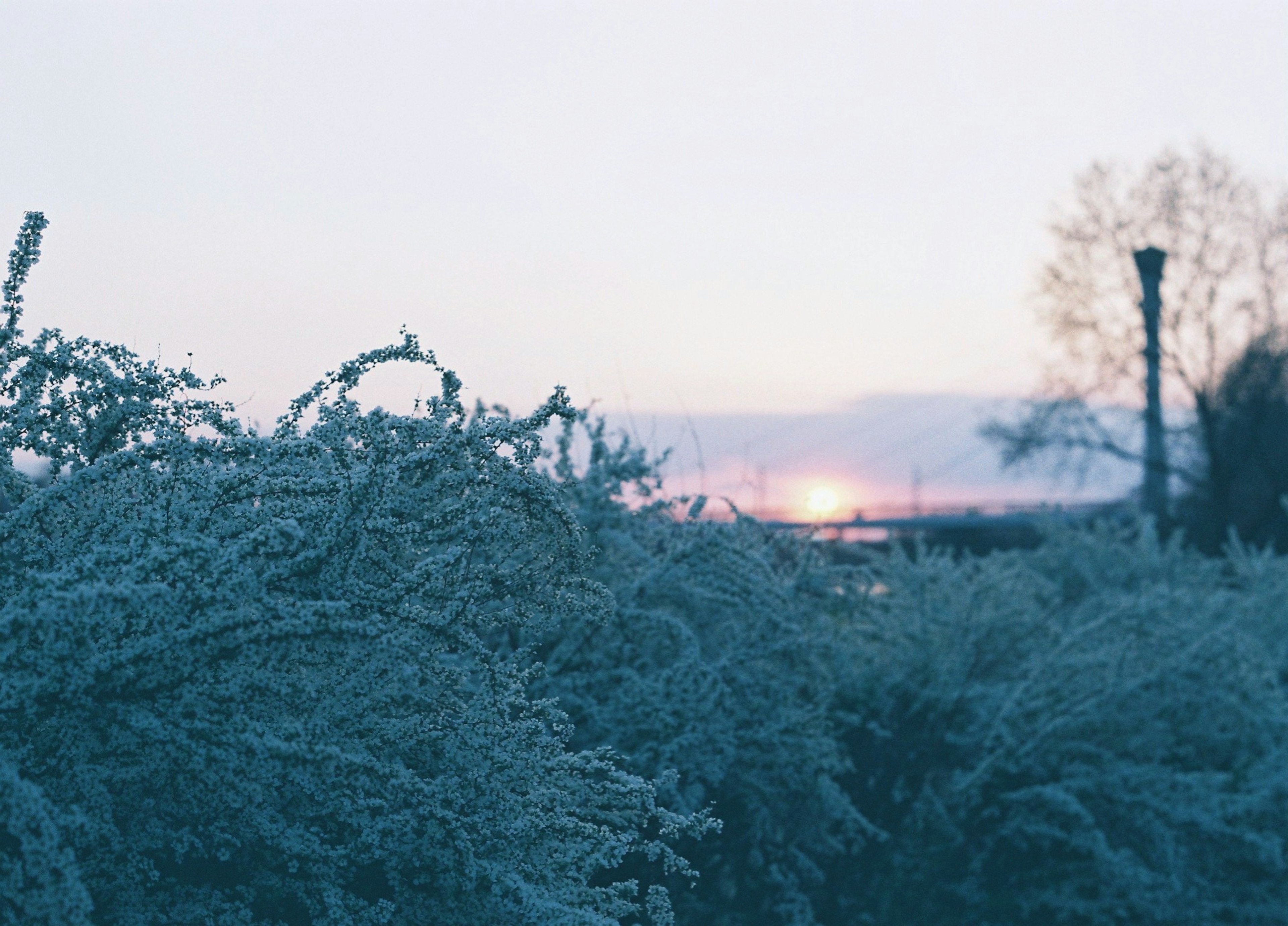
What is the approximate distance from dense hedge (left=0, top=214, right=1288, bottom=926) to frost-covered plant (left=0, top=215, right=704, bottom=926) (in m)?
0.01

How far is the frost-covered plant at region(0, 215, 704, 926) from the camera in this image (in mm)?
3121

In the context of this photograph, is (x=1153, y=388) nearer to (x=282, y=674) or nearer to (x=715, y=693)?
(x=715, y=693)

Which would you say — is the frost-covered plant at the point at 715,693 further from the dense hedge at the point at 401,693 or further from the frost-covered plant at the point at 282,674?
the frost-covered plant at the point at 282,674

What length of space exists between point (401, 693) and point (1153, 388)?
24411 mm

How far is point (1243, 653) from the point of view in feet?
28.6

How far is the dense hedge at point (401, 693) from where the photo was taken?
3.17m

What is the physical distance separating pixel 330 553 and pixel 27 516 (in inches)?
31.2

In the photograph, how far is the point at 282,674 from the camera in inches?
135

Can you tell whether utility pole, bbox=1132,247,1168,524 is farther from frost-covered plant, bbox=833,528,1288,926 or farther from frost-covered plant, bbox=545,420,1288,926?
frost-covered plant, bbox=833,528,1288,926

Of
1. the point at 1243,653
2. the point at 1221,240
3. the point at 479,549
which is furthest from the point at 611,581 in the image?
the point at 1221,240

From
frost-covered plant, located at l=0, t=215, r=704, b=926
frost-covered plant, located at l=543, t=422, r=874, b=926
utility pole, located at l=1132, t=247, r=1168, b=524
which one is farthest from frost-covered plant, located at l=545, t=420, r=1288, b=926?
utility pole, located at l=1132, t=247, r=1168, b=524

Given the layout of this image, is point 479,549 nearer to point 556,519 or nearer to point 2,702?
point 556,519

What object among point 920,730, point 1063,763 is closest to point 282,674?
point 920,730

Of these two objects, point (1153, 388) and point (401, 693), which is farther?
point (1153, 388)
